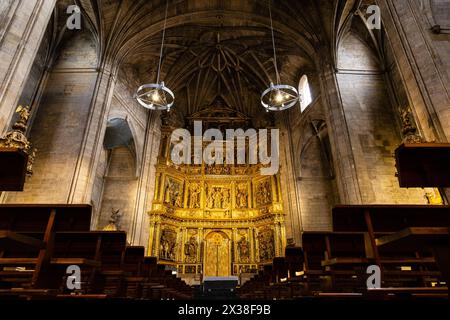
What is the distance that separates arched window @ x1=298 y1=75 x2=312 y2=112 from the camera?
17.0m

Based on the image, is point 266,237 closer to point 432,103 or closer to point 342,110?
point 342,110

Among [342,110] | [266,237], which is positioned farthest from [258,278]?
[342,110]

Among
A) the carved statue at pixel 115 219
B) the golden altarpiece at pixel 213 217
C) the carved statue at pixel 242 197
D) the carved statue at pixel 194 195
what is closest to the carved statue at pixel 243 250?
the golden altarpiece at pixel 213 217

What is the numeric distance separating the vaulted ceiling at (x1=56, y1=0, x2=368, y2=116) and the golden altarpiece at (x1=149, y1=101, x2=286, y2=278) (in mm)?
4302

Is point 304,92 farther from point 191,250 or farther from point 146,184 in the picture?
point 191,250

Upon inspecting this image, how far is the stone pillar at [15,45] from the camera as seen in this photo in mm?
6812

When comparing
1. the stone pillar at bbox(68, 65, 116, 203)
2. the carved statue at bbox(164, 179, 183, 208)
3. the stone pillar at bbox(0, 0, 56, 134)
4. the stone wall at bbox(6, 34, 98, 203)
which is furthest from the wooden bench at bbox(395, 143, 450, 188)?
the carved statue at bbox(164, 179, 183, 208)

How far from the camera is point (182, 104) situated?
23.2 meters

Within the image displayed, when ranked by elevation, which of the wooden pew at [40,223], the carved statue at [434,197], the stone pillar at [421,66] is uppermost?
the stone pillar at [421,66]

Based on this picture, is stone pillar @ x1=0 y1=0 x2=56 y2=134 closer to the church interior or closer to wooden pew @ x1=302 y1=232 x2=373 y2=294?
the church interior

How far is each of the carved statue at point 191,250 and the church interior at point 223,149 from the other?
0.40ft

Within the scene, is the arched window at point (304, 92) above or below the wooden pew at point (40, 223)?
above

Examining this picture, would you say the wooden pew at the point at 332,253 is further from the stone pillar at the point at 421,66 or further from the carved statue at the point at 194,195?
the carved statue at the point at 194,195
